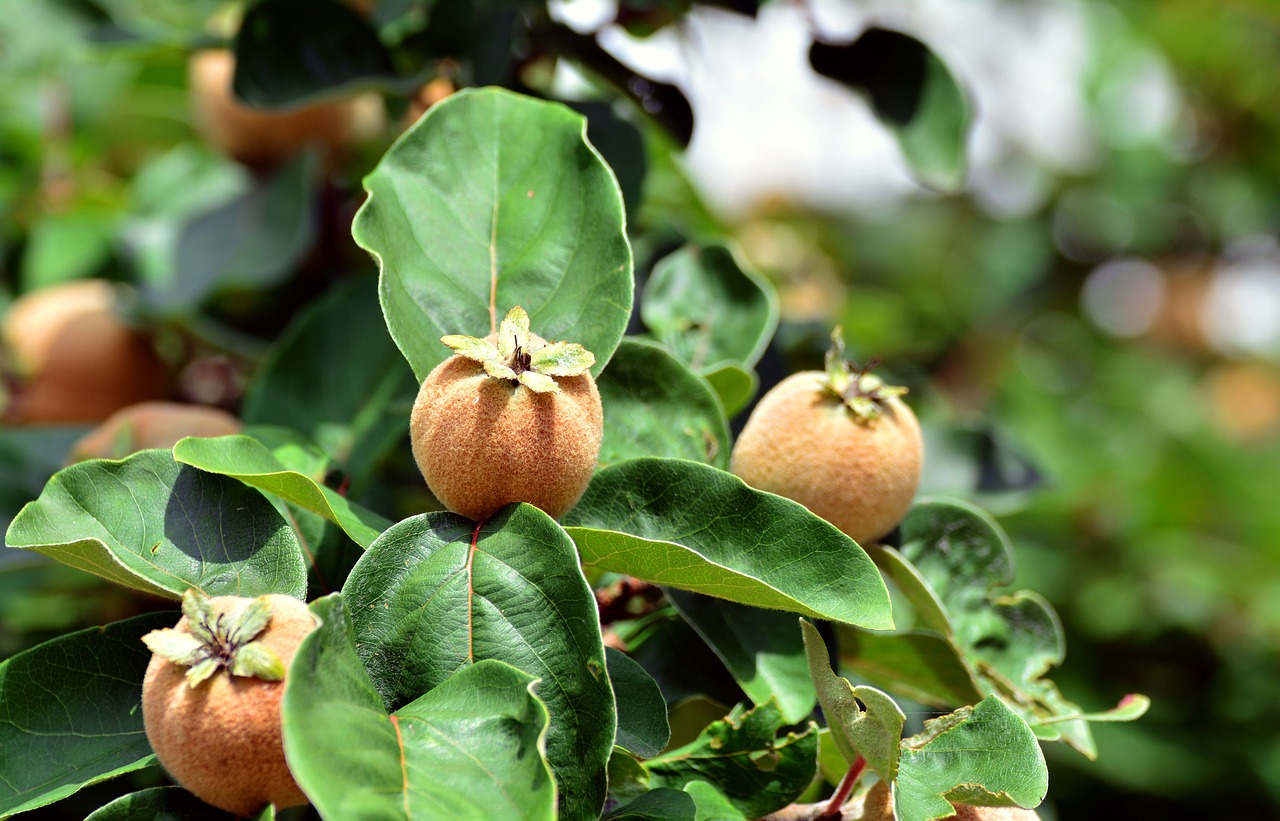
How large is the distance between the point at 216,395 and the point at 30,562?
0.63 meters

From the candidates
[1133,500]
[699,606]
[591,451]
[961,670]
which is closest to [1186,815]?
[1133,500]

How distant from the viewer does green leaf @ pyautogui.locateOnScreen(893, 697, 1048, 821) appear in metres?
0.71

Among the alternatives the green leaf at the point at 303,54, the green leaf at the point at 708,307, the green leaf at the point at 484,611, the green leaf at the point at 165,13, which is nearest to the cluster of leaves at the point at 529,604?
the green leaf at the point at 484,611

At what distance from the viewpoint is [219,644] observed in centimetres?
65

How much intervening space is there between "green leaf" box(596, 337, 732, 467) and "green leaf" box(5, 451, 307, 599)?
0.28 metres

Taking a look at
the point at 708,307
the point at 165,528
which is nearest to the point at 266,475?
the point at 165,528

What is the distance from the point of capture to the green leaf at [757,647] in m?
0.86

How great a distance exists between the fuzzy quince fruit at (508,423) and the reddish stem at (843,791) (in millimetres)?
274

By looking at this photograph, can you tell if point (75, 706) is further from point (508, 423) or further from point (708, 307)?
point (708, 307)

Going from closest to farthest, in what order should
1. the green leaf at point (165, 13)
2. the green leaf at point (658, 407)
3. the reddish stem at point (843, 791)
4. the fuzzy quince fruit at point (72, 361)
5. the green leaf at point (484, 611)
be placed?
the green leaf at point (484, 611) < the reddish stem at point (843, 791) < the green leaf at point (658, 407) < the fuzzy quince fruit at point (72, 361) < the green leaf at point (165, 13)

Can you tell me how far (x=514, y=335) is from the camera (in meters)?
0.74

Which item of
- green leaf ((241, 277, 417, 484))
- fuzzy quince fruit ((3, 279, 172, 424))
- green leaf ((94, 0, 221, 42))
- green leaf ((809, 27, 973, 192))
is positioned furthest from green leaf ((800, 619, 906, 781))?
green leaf ((94, 0, 221, 42))

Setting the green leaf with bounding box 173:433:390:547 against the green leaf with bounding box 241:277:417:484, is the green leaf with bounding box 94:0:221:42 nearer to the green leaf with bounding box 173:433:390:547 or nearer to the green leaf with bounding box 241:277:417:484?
the green leaf with bounding box 241:277:417:484

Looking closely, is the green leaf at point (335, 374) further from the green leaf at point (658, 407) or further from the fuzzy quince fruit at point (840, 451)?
the fuzzy quince fruit at point (840, 451)
